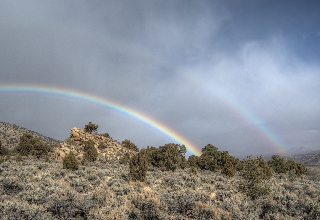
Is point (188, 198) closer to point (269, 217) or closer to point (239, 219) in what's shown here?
point (239, 219)

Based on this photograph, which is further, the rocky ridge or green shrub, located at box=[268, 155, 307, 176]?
the rocky ridge

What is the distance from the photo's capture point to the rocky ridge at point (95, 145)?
179 feet

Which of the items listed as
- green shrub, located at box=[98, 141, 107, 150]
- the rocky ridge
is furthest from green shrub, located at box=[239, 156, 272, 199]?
green shrub, located at box=[98, 141, 107, 150]

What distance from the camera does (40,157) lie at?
48469 millimetres

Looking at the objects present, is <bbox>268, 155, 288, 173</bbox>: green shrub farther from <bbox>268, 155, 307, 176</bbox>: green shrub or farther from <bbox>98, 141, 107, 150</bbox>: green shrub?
<bbox>98, 141, 107, 150</bbox>: green shrub

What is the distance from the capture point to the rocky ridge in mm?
54463

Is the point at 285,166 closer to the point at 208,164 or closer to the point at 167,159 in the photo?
the point at 208,164

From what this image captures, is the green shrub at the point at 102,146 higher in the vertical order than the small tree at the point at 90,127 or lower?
lower

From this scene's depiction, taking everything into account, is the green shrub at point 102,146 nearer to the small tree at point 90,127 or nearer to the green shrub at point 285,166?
the small tree at point 90,127

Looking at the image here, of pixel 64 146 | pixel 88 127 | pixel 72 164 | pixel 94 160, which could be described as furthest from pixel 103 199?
pixel 88 127

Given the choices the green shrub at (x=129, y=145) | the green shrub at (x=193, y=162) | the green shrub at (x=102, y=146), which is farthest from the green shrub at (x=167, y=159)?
the green shrub at (x=129, y=145)

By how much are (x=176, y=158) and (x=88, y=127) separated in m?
35.0

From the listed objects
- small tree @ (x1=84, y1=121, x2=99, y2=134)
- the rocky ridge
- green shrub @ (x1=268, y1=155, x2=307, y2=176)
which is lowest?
green shrub @ (x1=268, y1=155, x2=307, y2=176)

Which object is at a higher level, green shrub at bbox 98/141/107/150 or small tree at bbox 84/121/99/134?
small tree at bbox 84/121/99/134
